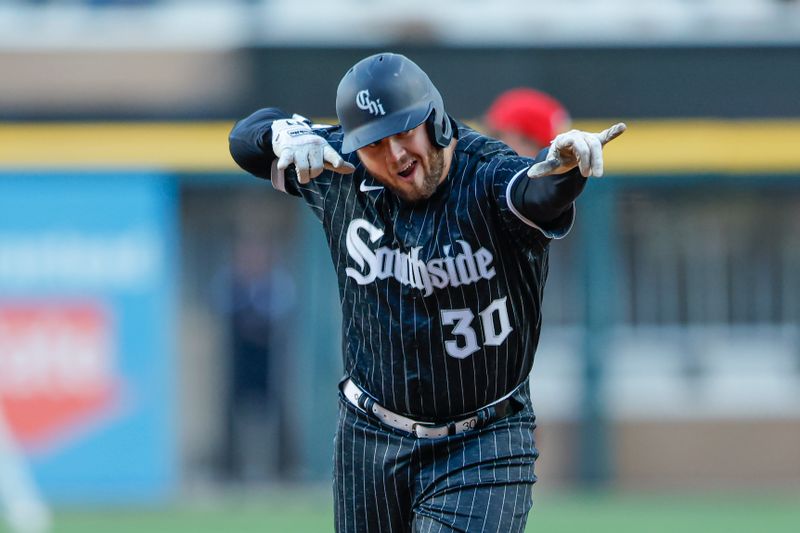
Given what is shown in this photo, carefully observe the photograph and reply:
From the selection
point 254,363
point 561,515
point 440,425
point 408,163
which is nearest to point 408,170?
point 408,163

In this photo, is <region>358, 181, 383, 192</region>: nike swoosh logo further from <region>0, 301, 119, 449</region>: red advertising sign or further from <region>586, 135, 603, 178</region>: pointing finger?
<region>0, 301, 119, 449</region>: red advertising sign

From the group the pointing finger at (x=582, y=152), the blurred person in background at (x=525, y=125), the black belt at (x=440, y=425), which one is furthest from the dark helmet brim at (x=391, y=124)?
the blurred person in background at (x=525, y=125)

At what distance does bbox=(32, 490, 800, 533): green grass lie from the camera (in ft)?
33.0

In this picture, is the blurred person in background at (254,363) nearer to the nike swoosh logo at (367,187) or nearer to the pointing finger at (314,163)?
the nike swoosh logo at (367,187)

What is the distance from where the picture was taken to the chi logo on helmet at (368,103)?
428cm

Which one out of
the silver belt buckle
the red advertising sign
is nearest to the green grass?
the red advertising sign

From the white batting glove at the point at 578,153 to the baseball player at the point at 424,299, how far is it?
0.23 metres

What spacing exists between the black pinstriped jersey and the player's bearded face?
69 millimetres

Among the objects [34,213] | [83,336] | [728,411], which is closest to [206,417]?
[83,336]

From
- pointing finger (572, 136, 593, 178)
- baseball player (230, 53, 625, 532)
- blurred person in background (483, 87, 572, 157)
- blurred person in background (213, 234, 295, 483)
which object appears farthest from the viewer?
blurred person in background (213, 234, 295, 483)

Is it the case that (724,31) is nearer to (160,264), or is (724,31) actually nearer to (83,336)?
(160,264)

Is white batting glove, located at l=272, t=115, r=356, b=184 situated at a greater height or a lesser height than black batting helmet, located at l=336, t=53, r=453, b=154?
lesser

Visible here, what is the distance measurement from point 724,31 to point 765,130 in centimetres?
87

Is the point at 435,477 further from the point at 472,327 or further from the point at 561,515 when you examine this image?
the point at 561,515
